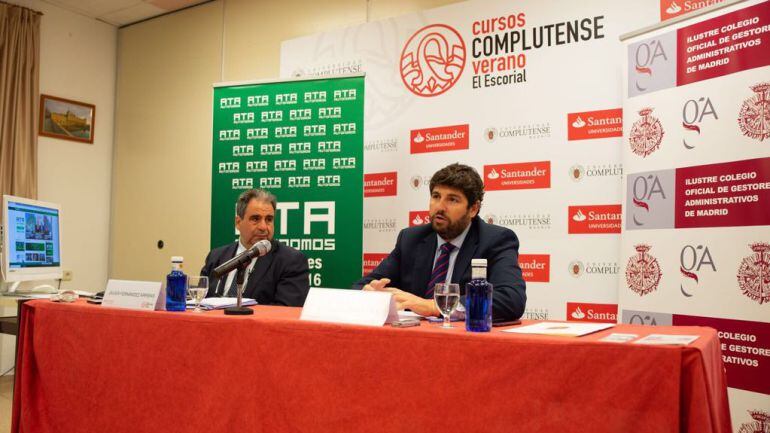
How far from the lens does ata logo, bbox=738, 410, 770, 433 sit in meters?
2.33

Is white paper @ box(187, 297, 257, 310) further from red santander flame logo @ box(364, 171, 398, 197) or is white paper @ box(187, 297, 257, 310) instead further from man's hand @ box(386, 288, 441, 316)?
red santander flame logo @ box(364, 171, 398, 197)

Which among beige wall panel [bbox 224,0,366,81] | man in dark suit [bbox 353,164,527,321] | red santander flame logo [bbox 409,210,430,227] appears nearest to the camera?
man in dark suit [bbox 353,164,527,321]

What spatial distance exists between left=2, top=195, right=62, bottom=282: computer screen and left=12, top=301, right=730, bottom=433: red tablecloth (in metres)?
1.16

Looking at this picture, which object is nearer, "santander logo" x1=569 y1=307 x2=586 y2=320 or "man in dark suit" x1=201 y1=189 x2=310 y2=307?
"man in dark suit" x1=201 y1=189 x2=310 y2=307

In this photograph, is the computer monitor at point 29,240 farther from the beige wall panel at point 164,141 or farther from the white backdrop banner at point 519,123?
the white backdrop banner at point 519,123

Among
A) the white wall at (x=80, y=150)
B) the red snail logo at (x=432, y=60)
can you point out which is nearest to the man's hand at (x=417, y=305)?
the red snail logo at (x=432, y=60)

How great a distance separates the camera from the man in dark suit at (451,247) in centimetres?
219

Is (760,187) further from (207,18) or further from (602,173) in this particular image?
(207,18)

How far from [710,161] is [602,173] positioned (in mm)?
607

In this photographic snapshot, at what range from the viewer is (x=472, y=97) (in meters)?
3.60

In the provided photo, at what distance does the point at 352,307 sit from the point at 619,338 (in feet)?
2.19

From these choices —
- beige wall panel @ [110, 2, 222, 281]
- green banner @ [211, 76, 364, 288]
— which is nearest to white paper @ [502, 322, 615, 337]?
green banner @ [211, 76, 364, 288]

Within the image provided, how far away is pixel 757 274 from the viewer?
2.39m

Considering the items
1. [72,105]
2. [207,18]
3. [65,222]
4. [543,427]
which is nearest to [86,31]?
[72,105]
